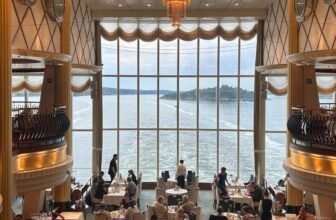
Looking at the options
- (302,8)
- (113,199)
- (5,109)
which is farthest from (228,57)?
(5,109)

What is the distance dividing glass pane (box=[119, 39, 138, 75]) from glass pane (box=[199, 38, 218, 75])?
2.36m

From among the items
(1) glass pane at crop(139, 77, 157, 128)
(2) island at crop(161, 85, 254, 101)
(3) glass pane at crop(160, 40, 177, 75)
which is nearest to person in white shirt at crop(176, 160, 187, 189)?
(1) glass pane at crop(139, 77, 157, 128)

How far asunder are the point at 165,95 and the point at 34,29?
6.58 metres

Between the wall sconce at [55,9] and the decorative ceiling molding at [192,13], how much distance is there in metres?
3.77

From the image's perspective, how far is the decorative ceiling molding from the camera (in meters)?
13.5

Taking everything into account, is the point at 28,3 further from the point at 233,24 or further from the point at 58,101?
the point at 233,24

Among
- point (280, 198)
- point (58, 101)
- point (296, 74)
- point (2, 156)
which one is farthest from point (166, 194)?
point (2, 156)

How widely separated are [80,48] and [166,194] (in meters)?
5.11

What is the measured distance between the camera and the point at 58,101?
1038cm

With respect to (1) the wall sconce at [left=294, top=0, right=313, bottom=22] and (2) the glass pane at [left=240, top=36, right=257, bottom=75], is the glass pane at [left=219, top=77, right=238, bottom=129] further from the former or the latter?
(1) the wall sconce at [left=294, top=0, right=313, bottom=22]

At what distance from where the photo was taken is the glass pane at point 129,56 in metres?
14.6

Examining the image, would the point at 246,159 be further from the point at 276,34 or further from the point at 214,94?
the point at 276,34

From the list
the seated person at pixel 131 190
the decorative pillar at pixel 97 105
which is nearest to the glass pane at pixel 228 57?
the decorative pillar at pixel 97 105

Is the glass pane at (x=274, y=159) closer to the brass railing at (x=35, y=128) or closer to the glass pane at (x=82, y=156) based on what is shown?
the brass railing at (x=35, y=128)
